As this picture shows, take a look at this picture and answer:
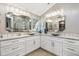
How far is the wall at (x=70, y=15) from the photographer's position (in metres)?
1.13

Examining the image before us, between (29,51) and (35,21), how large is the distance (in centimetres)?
59

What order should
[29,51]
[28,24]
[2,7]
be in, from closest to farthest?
[2,7]
[28,24]
[29,51]

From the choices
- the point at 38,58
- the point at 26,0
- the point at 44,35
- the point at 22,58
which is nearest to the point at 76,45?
the point at 44,35

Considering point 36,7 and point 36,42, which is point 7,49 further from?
point 36,7

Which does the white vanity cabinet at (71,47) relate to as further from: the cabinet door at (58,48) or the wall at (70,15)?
the wall at (70,15)

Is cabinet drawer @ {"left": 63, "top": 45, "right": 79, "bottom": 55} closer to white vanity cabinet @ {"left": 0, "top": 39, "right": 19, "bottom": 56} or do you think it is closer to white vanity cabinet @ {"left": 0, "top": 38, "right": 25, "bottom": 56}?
white vanity cabinet @ {"left": 0, "top": 38, "right": 25, "bottom": 56}

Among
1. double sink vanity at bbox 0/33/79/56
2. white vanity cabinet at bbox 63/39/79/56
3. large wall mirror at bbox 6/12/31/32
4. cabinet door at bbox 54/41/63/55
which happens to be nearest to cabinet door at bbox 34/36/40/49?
double sink vanity at bbox 0/33/79/56

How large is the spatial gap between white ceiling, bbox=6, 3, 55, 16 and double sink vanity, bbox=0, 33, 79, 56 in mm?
414

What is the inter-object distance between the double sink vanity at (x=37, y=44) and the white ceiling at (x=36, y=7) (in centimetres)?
41

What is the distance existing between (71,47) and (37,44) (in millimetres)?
607

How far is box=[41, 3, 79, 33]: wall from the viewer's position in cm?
113

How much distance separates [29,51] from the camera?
4.37 feet

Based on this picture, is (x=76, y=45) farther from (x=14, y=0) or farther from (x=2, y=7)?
(x=2, y=7)

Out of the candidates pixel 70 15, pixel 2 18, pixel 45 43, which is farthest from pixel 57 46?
pixel 2 18
